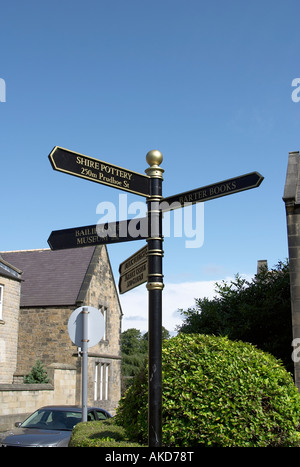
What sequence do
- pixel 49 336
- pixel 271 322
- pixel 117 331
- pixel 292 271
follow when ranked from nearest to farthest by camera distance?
1. pixel 292 271
2. pixel 271 322
3. pixel 49 336
4. pixel 117 331

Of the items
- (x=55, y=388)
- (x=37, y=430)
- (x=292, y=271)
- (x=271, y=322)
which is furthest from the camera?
(x=55, y=388)

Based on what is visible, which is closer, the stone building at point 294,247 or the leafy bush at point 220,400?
the leafy bush at point 220,400

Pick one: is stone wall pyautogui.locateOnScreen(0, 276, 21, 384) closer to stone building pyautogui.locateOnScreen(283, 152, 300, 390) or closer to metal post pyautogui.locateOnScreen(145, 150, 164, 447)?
stone building pyautogui.locateOnScreen(283, 152, 300, 390)

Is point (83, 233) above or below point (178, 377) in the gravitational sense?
above

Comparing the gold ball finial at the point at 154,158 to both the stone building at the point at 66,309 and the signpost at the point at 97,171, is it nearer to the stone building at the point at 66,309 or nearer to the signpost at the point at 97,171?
the signpost at the point at 97,171

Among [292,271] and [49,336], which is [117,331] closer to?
[49,336]

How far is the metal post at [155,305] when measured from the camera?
570 cm

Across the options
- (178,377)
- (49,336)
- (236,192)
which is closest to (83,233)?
(236,192)

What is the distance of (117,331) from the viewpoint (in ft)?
117

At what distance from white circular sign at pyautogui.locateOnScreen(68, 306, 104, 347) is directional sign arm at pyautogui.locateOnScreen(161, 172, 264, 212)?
141 inches

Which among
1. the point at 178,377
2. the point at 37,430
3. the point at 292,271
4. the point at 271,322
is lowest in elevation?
the point at 37,430

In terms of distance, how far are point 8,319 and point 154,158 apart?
23.7 meters

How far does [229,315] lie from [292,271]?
3989 mm

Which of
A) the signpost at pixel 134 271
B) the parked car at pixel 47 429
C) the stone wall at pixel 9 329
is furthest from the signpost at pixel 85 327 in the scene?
the stone wall at pixel 9 329
